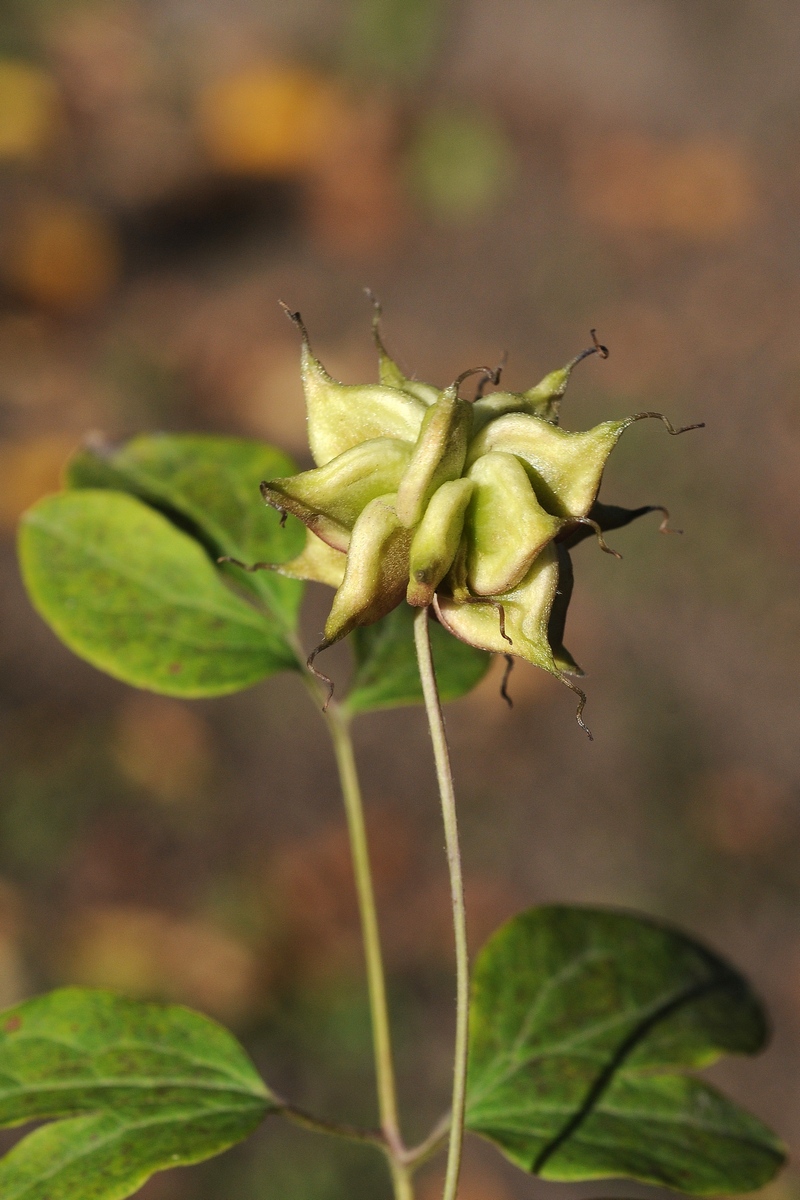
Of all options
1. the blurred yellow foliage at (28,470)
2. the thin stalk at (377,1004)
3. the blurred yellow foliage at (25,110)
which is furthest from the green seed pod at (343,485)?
the blurred yellow foliage at (25,110)

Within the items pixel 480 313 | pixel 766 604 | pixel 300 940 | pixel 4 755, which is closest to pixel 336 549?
pixel 300 940

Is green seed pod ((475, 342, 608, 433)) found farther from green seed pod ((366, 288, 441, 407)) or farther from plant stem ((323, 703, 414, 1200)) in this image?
plant stem ((323, 703, 414, 1200))

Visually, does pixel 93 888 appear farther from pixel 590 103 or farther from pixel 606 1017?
pixel 590 103

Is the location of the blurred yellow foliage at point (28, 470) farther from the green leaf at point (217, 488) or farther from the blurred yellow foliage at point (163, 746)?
the green leaf at point (217, 488)

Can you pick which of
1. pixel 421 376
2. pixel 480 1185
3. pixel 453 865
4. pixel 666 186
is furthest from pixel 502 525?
pixel 666 186

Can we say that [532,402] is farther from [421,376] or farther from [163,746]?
[421,376]

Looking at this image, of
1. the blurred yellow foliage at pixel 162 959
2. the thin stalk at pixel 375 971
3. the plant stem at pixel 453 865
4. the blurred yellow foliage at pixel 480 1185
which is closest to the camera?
the plant stem at pixel 453 865
